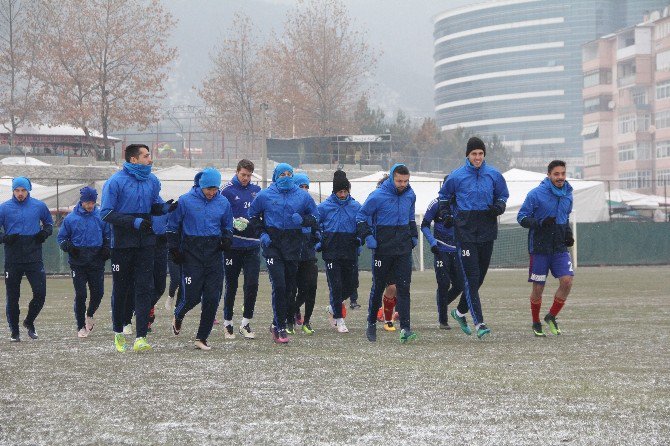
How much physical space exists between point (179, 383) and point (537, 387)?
2.69 metres

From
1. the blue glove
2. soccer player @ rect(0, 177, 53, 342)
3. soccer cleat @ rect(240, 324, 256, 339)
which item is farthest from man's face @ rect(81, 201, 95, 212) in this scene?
the blue glove

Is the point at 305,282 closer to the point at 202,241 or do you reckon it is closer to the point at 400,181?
the point at 400,181

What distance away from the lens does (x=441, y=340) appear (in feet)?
40.6

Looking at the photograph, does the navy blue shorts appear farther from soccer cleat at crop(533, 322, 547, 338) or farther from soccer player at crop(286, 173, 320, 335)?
soccer player at crop(286, 173, 320, 335)

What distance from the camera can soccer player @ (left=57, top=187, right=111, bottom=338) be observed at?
13875 mm

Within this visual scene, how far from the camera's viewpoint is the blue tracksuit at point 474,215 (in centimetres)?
1227

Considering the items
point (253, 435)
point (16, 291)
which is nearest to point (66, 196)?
point (16, 291)

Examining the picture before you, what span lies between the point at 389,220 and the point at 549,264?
1848 mm

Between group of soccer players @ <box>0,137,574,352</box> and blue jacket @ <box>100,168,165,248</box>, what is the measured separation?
1 centimetres

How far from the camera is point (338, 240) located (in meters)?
14.2

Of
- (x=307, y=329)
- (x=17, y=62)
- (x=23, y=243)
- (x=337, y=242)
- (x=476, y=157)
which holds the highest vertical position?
(x=17, y=62)

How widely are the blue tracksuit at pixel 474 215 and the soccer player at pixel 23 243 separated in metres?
4.98

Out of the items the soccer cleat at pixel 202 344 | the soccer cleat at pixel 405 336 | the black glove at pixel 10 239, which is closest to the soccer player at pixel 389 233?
the soccer cleat at pixel 405 336

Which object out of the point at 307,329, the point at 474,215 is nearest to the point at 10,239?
the point at 307,329
